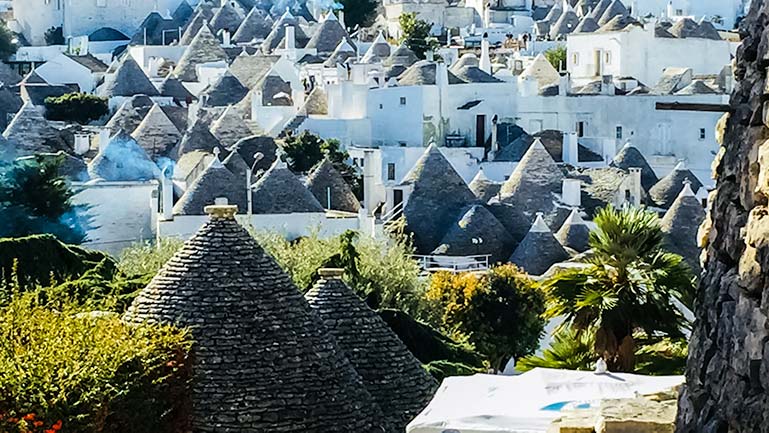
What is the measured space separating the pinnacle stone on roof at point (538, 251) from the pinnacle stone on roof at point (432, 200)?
257 cm

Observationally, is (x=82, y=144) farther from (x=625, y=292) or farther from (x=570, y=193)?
(x=625, y=292)

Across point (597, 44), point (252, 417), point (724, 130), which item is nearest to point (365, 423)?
point (252, 417)

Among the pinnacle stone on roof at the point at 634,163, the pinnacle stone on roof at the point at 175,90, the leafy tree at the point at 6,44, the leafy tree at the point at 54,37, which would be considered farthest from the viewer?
the leafy tree at the point at 54,37

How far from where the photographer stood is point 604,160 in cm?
6341

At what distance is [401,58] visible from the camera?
236 feet

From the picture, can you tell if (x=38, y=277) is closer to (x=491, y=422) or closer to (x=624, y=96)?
(x=491, y=422)

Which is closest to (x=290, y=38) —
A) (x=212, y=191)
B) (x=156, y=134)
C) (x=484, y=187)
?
(x=156, y=134)

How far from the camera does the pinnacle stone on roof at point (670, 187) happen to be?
Result: 5347 cm

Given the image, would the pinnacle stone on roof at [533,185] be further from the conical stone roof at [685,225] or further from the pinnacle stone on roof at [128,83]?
the pinnacle stone on roof at [128,83]

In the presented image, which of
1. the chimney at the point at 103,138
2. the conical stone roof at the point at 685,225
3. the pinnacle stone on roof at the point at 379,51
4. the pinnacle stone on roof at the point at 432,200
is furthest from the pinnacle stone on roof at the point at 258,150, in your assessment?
the pinnacle stone on roof at the point at 379,51

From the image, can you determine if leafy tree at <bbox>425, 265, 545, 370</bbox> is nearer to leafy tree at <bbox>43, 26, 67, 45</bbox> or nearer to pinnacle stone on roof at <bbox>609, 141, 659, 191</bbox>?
pinnacle stone on roof at <bbox>609, 141, 659, 191</bbox>

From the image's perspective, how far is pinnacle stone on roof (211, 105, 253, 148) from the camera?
58.7 meters

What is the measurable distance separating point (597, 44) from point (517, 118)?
841 centimetres

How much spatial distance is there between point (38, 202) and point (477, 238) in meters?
12.7
